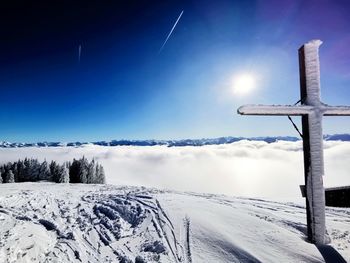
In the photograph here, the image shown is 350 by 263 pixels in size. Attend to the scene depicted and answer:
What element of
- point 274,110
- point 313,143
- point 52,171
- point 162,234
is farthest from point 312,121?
point 52,171

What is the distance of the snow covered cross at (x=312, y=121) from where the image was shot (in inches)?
186

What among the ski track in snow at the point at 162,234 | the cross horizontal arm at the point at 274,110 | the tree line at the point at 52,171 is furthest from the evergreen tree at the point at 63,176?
the cross horizontal arm at the point at 274,110

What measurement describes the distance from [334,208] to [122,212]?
21.3 feet

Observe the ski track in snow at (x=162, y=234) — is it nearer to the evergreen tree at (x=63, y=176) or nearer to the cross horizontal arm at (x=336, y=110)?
the cross horizontal arm at (x=336, y=110)

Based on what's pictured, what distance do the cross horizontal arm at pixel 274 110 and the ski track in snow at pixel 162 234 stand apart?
251 centimetres

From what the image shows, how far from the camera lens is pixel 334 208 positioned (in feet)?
26.3

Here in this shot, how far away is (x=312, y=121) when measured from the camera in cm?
479

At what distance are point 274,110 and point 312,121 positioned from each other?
2.48 feet

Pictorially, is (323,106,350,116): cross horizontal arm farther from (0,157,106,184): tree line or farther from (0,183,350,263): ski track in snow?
(0,157,106,184): tree line

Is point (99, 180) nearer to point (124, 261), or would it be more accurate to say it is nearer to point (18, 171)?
point (18, 171)

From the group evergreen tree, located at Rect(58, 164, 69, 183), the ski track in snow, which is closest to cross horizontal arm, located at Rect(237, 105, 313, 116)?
the ski track in snow

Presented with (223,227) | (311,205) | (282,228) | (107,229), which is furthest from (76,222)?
(311,205)

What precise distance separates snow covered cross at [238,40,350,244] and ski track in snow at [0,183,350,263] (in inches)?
25.9

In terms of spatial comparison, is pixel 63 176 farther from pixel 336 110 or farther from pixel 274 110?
pixel 336 110
